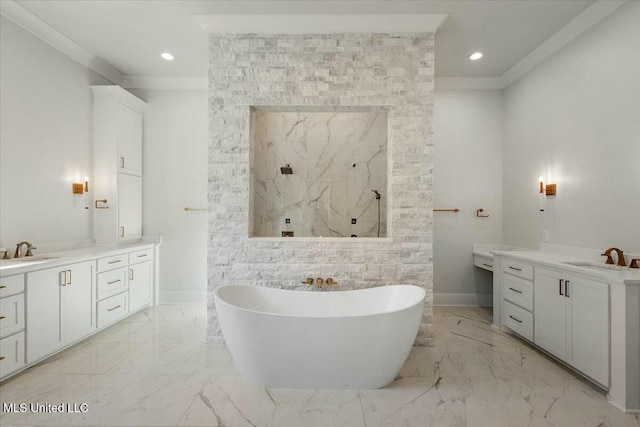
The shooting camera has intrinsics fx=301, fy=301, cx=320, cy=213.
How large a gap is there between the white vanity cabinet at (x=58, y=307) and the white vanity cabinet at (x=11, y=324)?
0.06 m

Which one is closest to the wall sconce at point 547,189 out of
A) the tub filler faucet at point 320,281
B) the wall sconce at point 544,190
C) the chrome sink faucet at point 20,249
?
the wall sconce at point 544,190

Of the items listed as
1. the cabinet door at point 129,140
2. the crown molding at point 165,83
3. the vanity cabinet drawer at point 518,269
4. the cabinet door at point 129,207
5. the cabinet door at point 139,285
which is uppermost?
the crown molding at point 165,83

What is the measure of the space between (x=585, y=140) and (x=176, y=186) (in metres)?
4.70

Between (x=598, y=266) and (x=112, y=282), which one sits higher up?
(x=598, y=266)

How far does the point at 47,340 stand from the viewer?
2531 millimetres

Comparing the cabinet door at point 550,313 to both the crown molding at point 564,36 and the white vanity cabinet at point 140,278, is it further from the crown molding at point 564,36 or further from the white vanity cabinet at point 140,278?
the white vanity cabinet at point 140,278

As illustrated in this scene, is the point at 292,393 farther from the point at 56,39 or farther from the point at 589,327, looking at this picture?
the point at 56,39

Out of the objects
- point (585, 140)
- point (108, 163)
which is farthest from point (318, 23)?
point (108, 163)

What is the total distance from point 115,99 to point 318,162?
2.59 metres

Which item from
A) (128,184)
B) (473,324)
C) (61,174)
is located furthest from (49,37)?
(473,324)

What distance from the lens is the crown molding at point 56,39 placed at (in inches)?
107

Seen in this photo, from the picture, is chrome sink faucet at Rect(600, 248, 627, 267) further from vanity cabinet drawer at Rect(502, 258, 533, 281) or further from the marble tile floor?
the marble tile floor

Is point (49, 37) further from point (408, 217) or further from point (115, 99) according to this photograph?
point (408, 217)

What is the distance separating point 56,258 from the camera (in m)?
2.68
